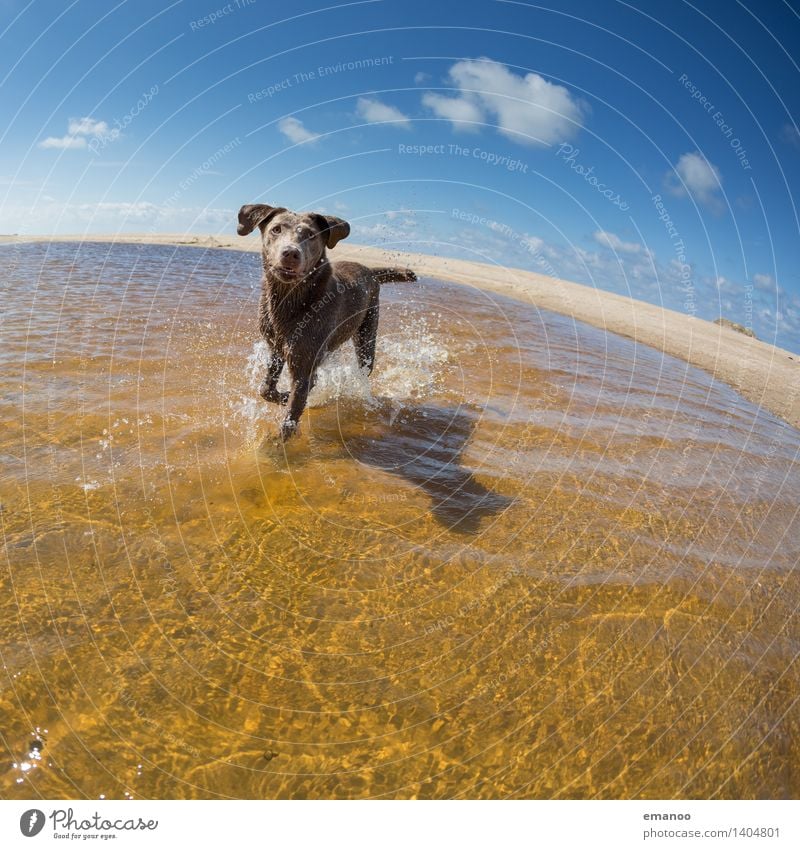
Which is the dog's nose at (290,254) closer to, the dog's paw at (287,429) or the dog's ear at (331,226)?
the dog's ear at (331,226)

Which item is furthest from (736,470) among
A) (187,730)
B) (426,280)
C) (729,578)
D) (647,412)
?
(426,280)

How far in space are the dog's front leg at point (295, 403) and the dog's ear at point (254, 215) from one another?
2.26 metres

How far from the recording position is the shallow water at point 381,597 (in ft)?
9.70

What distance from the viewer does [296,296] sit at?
706 cm

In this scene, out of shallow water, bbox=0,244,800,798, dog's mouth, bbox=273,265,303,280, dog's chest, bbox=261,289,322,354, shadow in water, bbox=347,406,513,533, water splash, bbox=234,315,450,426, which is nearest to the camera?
shallow water, bbox=0,244,800,798

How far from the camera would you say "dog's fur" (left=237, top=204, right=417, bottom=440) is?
6.67 meters

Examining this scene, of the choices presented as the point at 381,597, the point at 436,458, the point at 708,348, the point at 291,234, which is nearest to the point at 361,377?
the point at 436,458

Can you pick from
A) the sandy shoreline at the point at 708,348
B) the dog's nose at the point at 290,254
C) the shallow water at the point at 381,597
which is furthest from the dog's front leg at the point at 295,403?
the sandy shoreline at the point at 708,348

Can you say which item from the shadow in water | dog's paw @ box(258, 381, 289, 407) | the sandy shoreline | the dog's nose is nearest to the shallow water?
the shadow in water

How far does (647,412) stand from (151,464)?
318 inches

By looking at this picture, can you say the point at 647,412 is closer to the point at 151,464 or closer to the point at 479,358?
the point at 479,358

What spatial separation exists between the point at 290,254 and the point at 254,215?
5.33 ft

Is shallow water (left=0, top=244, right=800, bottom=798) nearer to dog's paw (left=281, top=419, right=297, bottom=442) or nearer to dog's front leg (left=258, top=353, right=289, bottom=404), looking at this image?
dog's paw (left=281, top=419, right=297, bottom=442)

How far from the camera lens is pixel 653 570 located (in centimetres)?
484
